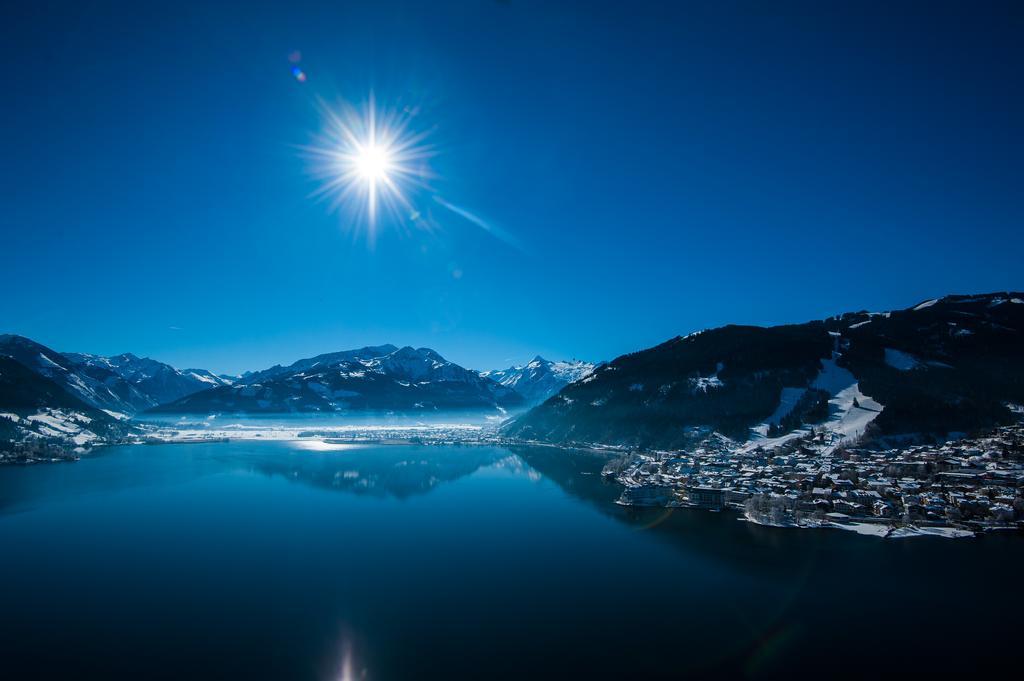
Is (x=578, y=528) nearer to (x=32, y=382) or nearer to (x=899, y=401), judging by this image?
(x=899, y=401)

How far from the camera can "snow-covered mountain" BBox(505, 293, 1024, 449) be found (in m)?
68.0

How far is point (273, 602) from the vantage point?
77.4 ft

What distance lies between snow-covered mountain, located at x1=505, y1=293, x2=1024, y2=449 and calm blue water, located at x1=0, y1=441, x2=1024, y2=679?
41.5 m

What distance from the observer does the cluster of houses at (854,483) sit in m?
36.3

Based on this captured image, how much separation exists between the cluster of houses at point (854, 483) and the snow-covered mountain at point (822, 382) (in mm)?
9621

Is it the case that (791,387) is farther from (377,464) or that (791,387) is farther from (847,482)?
(377,464)

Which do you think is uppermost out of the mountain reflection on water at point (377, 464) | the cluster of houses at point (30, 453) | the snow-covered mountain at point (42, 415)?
the snow-covered mountain at point (42, 415)

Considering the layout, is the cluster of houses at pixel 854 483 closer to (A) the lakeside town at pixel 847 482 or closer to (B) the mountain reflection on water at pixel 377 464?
(A) the lakeside town at pixel 847 482

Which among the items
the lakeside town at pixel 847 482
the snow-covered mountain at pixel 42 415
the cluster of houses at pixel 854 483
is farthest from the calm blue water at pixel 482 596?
the snow-covered mountain at pixel 42 415

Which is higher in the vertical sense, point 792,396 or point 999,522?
point 792,396

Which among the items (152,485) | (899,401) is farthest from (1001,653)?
(152,485)

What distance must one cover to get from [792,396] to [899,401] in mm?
18324

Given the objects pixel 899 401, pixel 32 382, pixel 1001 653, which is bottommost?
pixel 1001 653

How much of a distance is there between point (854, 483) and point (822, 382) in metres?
50.5
